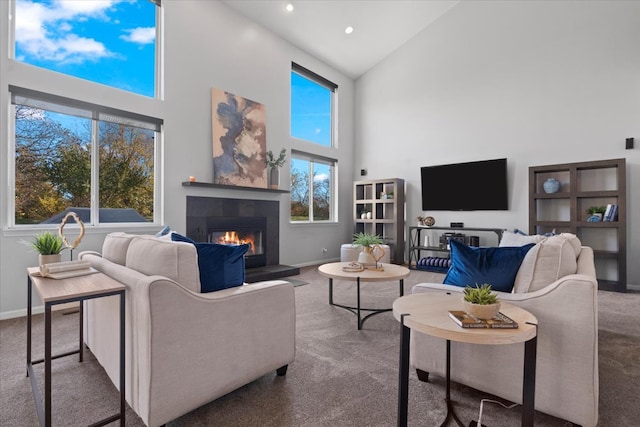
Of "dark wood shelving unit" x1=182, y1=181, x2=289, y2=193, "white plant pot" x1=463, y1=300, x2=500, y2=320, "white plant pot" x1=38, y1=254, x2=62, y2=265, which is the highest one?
"dark wood shelving unit" x1=182, y1=181, x2=289, y2=193

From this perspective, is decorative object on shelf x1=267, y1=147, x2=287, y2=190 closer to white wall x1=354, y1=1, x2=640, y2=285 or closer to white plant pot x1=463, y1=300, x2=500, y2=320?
white wall x1=354, y1=1, x2=640, y2=285

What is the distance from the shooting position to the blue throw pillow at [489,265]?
1.86 meters

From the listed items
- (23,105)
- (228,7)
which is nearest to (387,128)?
(228,7)

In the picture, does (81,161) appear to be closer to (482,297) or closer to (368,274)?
(368,274)

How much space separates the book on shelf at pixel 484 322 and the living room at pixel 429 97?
3896 millimetres

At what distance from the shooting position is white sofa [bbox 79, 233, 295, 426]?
4.67 ft

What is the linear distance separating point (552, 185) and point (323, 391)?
188 inches

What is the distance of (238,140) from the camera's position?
510 cm

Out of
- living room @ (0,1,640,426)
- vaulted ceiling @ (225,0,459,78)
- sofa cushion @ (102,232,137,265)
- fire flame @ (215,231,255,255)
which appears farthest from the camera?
vaulted ceiling @ (225,0,459,78)

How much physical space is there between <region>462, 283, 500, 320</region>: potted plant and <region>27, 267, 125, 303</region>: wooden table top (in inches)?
60.6

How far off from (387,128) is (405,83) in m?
0.94

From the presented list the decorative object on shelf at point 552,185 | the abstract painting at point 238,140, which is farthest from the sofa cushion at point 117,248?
the decorative object on shelf at point 552,185

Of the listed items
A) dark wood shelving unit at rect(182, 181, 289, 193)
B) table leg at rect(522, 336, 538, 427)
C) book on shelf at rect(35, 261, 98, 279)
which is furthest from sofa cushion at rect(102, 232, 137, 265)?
dark wood shelving unit at rect(182, 181, 289, 193)

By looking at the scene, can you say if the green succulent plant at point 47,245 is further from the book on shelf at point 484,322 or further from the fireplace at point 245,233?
the fireplace at point 245,233
